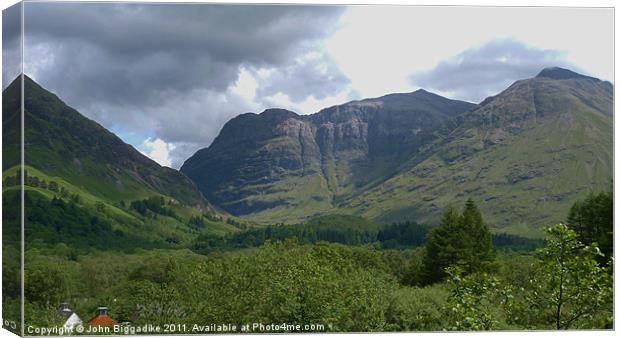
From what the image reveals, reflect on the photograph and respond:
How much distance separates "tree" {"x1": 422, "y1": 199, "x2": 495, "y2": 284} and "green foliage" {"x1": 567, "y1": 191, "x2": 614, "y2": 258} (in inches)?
130

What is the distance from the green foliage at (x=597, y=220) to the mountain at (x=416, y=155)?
0.47 meters

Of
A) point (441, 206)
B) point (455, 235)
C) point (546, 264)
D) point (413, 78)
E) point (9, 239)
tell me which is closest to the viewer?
point (546, 264)

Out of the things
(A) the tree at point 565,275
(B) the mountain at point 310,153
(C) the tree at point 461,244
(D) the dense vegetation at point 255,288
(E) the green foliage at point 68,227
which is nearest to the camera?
(A) the tree at point 565,275

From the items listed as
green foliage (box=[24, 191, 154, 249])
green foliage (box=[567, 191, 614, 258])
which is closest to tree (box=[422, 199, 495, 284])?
green foliage (box=[567, 191, 614, 258])

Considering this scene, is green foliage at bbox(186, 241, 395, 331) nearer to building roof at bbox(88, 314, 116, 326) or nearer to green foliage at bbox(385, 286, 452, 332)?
green foliage at bbox(385, 286, 452, 332)

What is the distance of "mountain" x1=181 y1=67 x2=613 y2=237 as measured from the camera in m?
25.2

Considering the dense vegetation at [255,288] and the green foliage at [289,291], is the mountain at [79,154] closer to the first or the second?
the dense vegetation at [255,288]

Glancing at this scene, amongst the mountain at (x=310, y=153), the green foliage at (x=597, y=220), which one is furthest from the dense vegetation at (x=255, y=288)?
the green foliage at (x=597, y=220)

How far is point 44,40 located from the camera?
834 inches

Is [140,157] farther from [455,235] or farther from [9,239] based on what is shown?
[455,235]

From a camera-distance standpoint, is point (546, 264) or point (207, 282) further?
point (207, 282)

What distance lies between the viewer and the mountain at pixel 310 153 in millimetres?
24922

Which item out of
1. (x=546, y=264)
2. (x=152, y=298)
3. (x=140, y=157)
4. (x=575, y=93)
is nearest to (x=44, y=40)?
(x=140, y=157)

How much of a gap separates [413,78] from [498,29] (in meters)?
2.82
